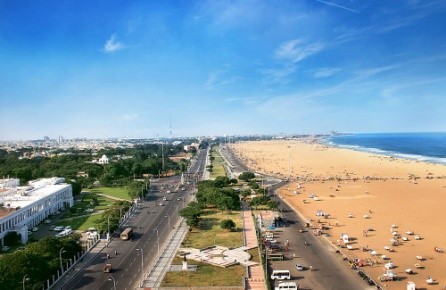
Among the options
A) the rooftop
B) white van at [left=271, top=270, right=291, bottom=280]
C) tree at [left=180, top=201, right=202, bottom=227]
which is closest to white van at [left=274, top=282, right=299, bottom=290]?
white van at [left=271, top=270, right=291, bottom=280]

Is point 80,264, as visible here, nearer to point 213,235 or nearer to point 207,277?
point 207,277

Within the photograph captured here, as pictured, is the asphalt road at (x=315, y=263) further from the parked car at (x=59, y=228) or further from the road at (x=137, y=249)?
the parked car at (x=59, y=228)

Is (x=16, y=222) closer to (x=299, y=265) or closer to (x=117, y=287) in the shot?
(x=117, y=287)

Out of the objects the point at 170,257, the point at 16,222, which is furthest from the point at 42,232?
the point at 170,257

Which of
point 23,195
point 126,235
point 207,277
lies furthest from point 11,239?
point 207,277

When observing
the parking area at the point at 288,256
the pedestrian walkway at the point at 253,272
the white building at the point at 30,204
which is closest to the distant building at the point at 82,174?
the white building at the point at 30,204

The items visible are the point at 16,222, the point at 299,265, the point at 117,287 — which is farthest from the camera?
the point at 16,222
